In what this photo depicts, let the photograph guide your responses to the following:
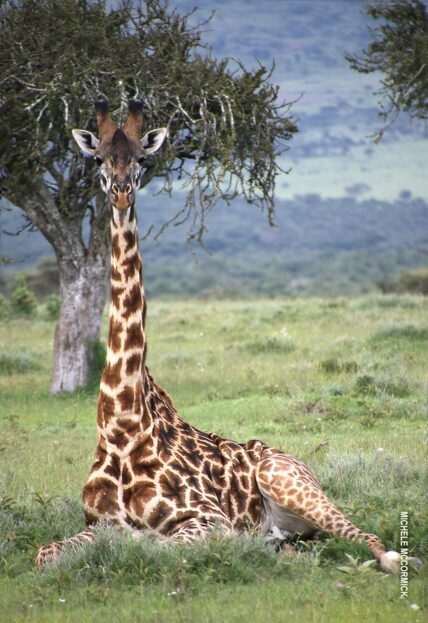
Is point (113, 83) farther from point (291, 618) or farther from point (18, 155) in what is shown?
point (291, 618)

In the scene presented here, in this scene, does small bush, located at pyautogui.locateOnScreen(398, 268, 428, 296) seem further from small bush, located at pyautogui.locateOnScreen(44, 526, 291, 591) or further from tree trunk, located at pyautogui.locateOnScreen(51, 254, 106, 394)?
small bush, located at pyautogui.locateOnScreen(44, 526, 291, 591)

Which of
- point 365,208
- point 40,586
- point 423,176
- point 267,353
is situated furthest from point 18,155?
point 423,176

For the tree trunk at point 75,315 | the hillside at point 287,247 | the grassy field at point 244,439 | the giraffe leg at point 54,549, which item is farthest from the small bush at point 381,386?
the hillside at point 287,247

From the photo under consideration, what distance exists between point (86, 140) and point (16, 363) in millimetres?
9845

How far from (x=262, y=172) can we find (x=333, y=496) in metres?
7.23

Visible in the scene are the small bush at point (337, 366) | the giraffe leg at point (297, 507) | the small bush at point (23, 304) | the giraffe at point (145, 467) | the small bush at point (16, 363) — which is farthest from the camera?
the small bush at point (23, 304)

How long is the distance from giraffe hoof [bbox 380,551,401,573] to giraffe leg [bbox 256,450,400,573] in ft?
0.50

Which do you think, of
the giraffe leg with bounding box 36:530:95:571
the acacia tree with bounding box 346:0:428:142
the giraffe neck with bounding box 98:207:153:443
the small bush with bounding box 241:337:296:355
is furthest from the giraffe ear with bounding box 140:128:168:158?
the acacia tree with bounding box 346:0:428:142

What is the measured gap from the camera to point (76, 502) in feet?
27.1

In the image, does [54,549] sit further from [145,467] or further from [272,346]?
[272,346]

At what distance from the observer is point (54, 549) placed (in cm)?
682

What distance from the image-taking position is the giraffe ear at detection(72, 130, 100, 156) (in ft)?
25.1

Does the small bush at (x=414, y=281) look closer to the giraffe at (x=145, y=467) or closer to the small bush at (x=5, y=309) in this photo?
the small bush at (x=5, y=309)

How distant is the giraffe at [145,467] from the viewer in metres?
6.88
